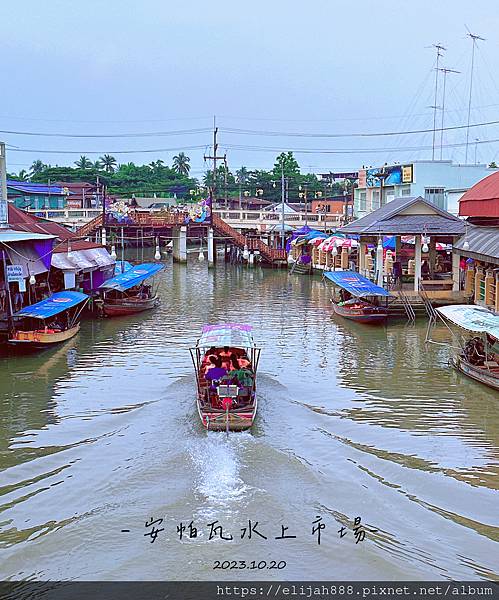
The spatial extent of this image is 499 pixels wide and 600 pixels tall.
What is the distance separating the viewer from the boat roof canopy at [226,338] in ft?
57.7

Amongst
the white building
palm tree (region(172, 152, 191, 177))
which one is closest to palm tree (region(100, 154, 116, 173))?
palm tree (region(172, 152, 191, 177))

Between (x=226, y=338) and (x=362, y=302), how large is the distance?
14592 mm

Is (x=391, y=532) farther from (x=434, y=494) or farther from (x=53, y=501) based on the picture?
(x=53, y=501)

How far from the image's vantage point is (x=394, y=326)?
29.9m

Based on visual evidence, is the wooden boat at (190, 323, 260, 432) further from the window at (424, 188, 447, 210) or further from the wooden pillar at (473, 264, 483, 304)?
the window at (424, 188, 447, 210)

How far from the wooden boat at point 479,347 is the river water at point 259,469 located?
0.43 metres

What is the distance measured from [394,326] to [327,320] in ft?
10.5

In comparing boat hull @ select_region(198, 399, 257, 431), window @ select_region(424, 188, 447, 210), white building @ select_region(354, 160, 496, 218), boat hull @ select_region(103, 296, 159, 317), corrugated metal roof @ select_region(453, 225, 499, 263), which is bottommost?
boat hull @ select_region(198, 399, 257, 431)

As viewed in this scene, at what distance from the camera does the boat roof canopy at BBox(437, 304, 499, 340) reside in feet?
60.7

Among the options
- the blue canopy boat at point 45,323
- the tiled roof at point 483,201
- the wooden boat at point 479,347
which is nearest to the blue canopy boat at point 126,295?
the blue canopy boat at point 45,323

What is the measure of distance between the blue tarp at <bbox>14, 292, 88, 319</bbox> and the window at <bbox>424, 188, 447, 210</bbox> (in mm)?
27617

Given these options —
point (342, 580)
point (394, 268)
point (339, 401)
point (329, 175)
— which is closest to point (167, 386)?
point (339, 401)

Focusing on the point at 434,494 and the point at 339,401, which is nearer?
the point at 434,494

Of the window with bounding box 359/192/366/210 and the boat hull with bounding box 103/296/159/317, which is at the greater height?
the window with bounding box 359/192/366/210
